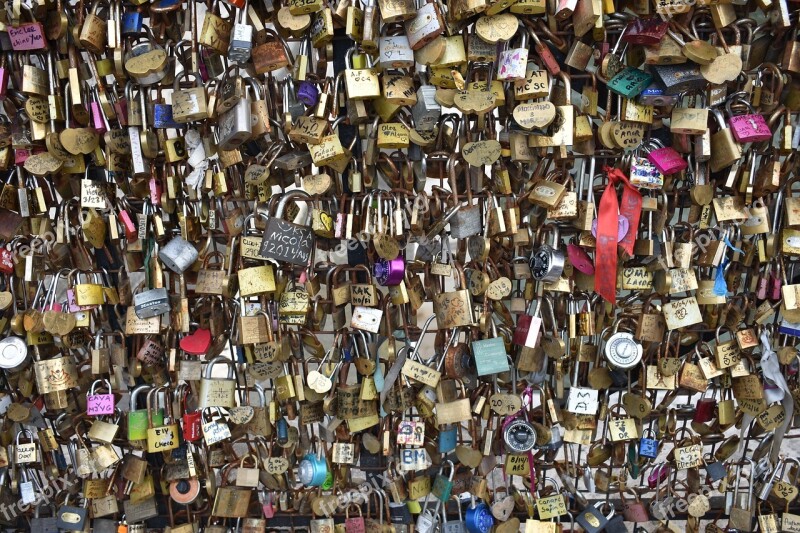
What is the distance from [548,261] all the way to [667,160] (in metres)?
0.55

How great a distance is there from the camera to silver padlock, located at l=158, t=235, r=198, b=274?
2.41 metres

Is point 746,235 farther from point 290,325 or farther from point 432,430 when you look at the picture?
point 290,325

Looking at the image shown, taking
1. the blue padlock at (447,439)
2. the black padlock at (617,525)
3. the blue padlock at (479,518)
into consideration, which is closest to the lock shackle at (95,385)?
the blue padlock at (447,439)

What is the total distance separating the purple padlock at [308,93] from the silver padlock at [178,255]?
67 centimetres

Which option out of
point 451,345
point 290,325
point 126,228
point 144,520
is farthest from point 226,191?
point 144,520

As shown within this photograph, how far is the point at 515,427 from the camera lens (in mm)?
2506

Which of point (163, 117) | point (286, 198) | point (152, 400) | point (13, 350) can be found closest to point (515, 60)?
point (286, 198)

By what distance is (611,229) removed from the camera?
234 cm

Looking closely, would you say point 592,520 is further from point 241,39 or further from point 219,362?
point 241,39

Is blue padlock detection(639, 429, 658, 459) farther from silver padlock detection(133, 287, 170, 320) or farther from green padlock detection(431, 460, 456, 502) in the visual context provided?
silver padlock detection(133, 287, 170, 320)

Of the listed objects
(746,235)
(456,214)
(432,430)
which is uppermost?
(456,214)

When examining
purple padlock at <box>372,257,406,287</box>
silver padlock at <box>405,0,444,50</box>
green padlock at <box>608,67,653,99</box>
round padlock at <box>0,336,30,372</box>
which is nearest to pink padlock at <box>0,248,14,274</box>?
round padlock at <box>0,336,30,372</box>

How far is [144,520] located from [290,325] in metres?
1.02

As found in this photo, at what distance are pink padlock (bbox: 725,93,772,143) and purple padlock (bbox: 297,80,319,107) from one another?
1.44m
